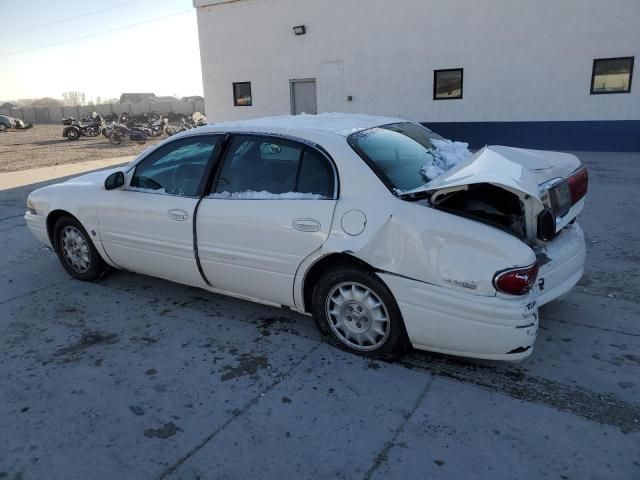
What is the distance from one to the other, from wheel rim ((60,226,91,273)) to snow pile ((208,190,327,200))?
1.77 m

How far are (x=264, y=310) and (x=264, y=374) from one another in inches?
38.0

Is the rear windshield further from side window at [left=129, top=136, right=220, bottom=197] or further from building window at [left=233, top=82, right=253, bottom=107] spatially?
building window at [left=233, top=82, right=253, bottom=107]

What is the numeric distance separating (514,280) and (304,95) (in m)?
14.3

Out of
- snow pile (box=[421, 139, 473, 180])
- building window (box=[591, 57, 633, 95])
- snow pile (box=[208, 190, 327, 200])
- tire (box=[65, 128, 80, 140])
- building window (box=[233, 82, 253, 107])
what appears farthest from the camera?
tire (box=[65, 128, 80, 140])

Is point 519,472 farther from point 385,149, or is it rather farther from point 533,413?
point 385,149

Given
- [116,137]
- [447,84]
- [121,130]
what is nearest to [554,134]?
[447,84]

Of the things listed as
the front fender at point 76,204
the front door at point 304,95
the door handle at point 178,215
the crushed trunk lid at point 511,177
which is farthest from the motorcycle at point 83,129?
the crushed trunk lid at point 511,177

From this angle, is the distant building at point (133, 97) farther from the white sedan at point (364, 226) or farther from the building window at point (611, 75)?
the white sedan at point (364, 226)

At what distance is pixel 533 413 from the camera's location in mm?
2723

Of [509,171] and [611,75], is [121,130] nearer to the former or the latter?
[611,75]

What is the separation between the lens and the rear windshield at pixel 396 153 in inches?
126

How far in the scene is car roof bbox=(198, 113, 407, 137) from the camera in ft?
11.5

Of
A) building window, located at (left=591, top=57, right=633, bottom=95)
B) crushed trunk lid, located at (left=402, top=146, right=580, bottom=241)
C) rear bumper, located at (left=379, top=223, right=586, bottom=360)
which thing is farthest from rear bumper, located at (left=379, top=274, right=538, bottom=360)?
building window, located at (left=591, top=57, right=633, bottom=95)

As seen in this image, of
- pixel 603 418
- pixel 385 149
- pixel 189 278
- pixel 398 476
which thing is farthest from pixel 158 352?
pixel 603 418
